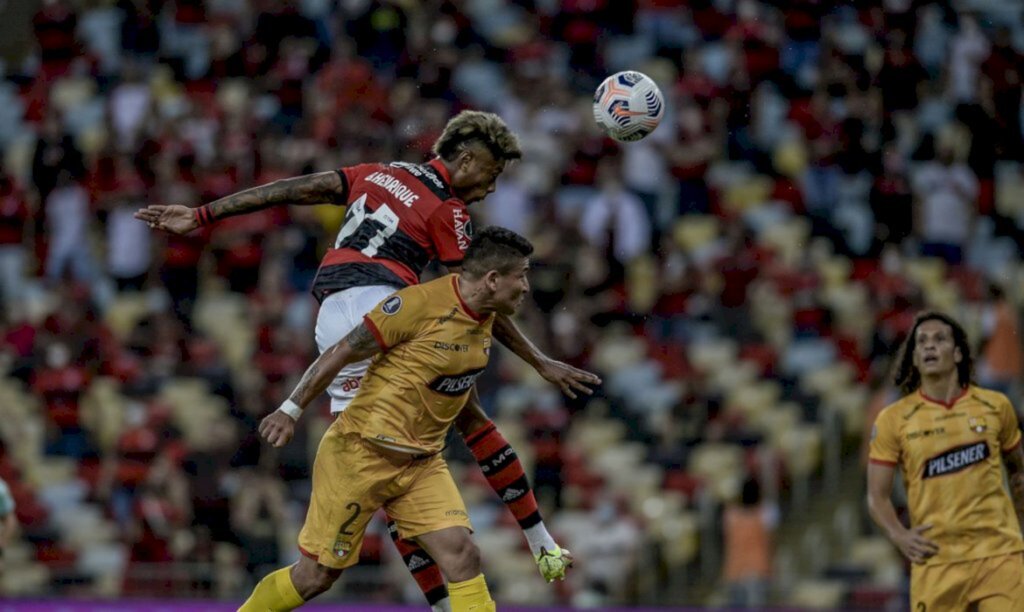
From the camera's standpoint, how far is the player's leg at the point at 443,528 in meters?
9.95

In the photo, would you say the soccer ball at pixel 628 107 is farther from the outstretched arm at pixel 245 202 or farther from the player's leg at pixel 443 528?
the player's leg at pixel 443 528

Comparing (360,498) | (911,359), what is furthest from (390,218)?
(911,359)

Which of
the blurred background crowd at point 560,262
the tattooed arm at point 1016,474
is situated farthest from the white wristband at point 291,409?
the blurred background crowd at point 560,262

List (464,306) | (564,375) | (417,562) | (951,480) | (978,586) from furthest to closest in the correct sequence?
1. (951,480)
2. (978,586)
3. (417,562)
4. (564,375)
5. (464,306)

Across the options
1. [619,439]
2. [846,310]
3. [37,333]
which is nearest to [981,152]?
[846,310]

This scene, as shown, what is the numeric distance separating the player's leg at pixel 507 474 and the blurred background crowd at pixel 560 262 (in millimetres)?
6303

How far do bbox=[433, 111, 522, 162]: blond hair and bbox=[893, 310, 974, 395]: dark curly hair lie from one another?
2.65 m

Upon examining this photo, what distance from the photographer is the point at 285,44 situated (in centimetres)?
2302

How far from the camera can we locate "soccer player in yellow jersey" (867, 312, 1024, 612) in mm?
10844

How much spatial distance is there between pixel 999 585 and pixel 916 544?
502mm

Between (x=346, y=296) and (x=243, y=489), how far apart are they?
7877mm

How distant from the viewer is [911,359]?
37.3 ft

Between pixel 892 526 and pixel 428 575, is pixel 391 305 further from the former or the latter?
pixel 892 526

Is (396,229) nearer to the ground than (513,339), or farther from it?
farther from it
